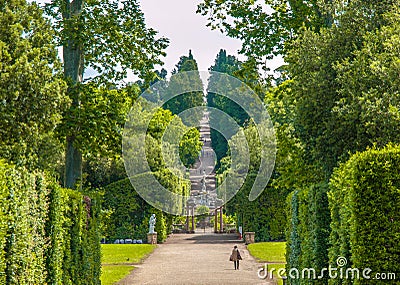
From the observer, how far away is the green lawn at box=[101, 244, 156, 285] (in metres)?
21.1

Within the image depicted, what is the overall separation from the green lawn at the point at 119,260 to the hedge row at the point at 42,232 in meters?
4.59

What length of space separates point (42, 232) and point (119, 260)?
1606cm

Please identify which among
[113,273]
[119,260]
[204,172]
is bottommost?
[113,273]

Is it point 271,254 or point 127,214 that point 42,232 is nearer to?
point 271,254

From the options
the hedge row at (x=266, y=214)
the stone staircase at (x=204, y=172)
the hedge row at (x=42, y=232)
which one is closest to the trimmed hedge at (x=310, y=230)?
the hedge row at (x=42, y=232)

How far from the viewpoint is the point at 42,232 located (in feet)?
37.1

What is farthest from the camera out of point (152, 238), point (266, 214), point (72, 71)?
point (266, 214)

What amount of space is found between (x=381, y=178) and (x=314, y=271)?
440cm

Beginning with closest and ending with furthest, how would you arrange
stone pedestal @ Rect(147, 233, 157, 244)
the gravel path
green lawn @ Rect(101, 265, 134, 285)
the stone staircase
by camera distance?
1. the gravel path
2. green lawn @ Rect(101, 265, 134, 285)
3. stone pedestal @ Rect(147, 233, 157, 244)
4. the stone staircase

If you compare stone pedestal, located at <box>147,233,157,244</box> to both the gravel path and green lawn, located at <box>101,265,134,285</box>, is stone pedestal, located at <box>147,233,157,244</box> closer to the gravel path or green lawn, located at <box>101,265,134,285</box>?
the gravel path

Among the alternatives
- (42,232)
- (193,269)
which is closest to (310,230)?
(42,232)

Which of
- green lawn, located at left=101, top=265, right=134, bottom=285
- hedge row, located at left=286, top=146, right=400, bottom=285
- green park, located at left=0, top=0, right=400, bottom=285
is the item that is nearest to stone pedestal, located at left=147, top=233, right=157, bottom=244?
green park, located at left=0, top=0, right=400, bottom=285

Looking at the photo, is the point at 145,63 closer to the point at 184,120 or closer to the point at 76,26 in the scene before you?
the point at 76,26

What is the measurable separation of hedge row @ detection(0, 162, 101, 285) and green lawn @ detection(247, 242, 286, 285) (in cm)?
678
